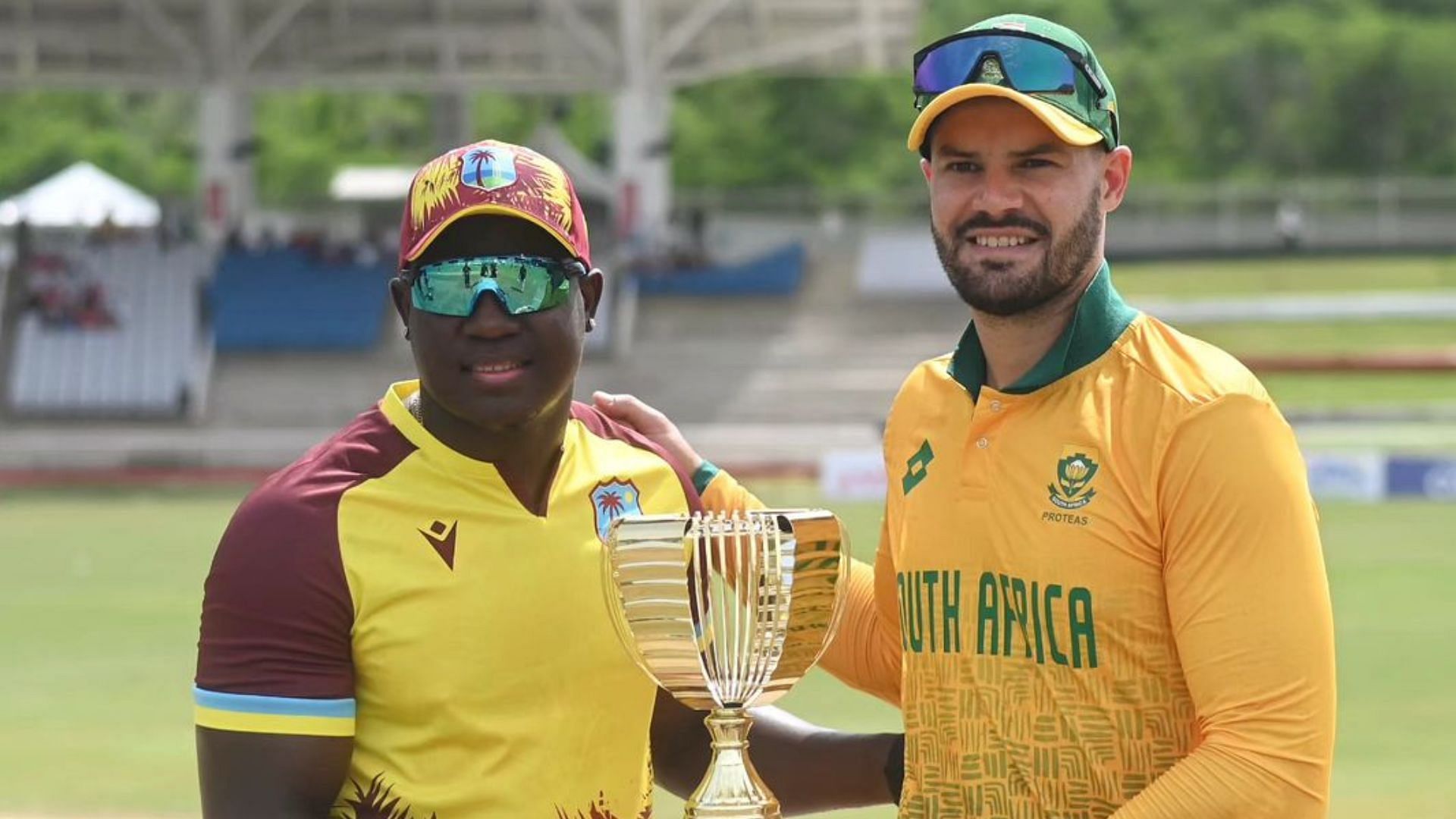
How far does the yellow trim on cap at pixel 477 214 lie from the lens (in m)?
3.24

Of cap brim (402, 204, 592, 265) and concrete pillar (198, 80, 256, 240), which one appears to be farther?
concrete pillar (198, 80, 256, 240)

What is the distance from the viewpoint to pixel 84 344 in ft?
125

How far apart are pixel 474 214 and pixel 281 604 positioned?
621mm

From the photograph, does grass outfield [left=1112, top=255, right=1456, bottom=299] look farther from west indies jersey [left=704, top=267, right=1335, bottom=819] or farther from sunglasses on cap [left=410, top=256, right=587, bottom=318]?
sunglasses on cap [left=410, top=256, right=587, bottom=318]

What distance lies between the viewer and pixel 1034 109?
3.13m

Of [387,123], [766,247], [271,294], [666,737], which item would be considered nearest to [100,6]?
[271,294]

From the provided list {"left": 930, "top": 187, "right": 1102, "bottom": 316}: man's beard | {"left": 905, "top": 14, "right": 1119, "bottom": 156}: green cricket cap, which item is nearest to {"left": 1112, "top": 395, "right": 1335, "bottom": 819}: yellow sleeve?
{"left": 930, "top": 187, "right": 1102, "bottom": 316}: man's beard

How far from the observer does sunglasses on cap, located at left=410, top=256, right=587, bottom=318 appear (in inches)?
128

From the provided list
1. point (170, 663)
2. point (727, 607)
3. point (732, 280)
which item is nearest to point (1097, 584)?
point (727, 607)

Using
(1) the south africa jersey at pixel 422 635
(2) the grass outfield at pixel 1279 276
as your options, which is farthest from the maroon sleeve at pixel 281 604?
(2) the grass outfield at pixel 1279 276

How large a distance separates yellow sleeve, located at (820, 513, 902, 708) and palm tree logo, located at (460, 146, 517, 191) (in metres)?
0.92

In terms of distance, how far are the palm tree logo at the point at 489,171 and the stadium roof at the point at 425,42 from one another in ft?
114

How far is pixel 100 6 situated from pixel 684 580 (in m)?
37.9

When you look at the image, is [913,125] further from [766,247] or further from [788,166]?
[788,166]
